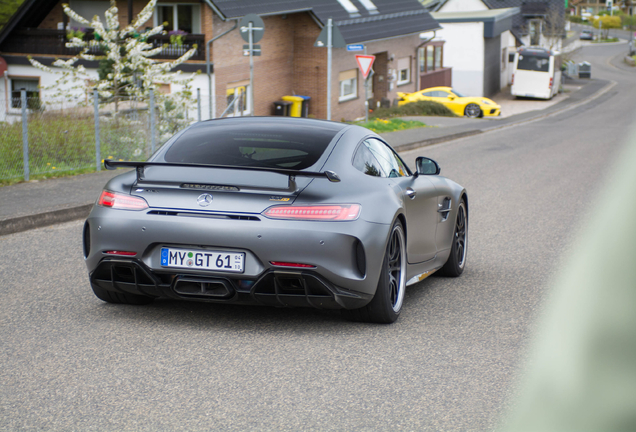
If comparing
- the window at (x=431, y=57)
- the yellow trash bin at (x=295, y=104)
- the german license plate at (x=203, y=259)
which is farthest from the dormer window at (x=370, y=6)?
the german license plate at (x=203, y=259)

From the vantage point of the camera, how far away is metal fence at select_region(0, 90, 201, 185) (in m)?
11.8

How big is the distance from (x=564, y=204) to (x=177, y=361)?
8017 mm

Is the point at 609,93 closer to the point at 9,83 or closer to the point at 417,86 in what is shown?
the point at 417,86

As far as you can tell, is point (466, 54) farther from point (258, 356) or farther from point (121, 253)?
point (258, 356)

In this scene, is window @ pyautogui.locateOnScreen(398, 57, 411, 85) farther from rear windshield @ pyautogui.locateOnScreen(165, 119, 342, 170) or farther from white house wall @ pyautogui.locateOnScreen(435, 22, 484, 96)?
rear windshield @ pyautogui.locateOnScreen(165, 119, 342, 170)

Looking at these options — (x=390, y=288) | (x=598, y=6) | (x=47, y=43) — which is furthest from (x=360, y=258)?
(x=598, y=6)

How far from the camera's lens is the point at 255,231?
15.4 ft

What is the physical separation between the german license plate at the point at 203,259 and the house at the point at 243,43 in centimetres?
2015

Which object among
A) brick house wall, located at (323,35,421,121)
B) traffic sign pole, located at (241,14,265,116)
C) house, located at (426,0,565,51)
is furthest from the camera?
house, located at (426,0,565,51)

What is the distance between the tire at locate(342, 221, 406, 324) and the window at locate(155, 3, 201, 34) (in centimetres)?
2373

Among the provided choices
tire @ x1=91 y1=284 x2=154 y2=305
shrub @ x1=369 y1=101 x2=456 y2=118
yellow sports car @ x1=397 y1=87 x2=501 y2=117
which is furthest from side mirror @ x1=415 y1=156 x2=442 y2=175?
yellow sports car @ x1=397 y1=87 x2=501 y2=117

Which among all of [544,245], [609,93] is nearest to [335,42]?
[544,245]

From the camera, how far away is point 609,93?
5875 cm

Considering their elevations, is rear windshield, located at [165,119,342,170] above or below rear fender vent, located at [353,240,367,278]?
above
